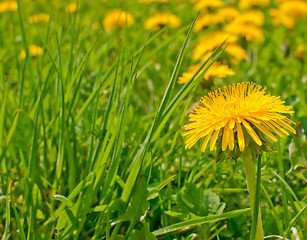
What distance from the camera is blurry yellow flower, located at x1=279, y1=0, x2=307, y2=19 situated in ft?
9.50

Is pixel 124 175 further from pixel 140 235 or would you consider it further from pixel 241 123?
pixel 241 123

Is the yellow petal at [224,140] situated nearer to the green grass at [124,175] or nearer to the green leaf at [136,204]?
the green grass at [124,175]

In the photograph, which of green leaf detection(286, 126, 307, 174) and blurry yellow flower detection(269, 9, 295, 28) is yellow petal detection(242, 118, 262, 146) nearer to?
green leaf detection(286, 126, 307, 174)

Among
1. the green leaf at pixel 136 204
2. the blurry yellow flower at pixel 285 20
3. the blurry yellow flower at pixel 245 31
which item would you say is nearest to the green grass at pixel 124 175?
the green leaf at pixel 136 204

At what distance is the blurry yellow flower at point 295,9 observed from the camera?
9.50 ft

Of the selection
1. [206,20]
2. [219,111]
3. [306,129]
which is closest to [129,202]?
[219,111]

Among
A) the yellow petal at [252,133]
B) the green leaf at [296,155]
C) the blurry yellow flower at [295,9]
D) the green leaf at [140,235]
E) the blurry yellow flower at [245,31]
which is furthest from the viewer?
the blurry yellow flower at [295,9]

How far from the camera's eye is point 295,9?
2928 millimetres

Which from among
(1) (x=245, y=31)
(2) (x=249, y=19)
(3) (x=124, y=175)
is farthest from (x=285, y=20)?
(3) (x=124, y=175)

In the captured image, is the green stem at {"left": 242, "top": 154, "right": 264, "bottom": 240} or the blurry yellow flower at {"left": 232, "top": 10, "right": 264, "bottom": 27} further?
the blurry yellow flower at {"left": 232, "top": 10, "right": 264, "bottom": 27}

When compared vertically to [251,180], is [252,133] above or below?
above

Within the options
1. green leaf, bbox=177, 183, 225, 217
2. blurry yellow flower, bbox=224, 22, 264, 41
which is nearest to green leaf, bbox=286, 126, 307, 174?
green leaf, bbox=177, 183, 225, 217

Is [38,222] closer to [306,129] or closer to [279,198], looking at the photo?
[279,198]

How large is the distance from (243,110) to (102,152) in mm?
406
